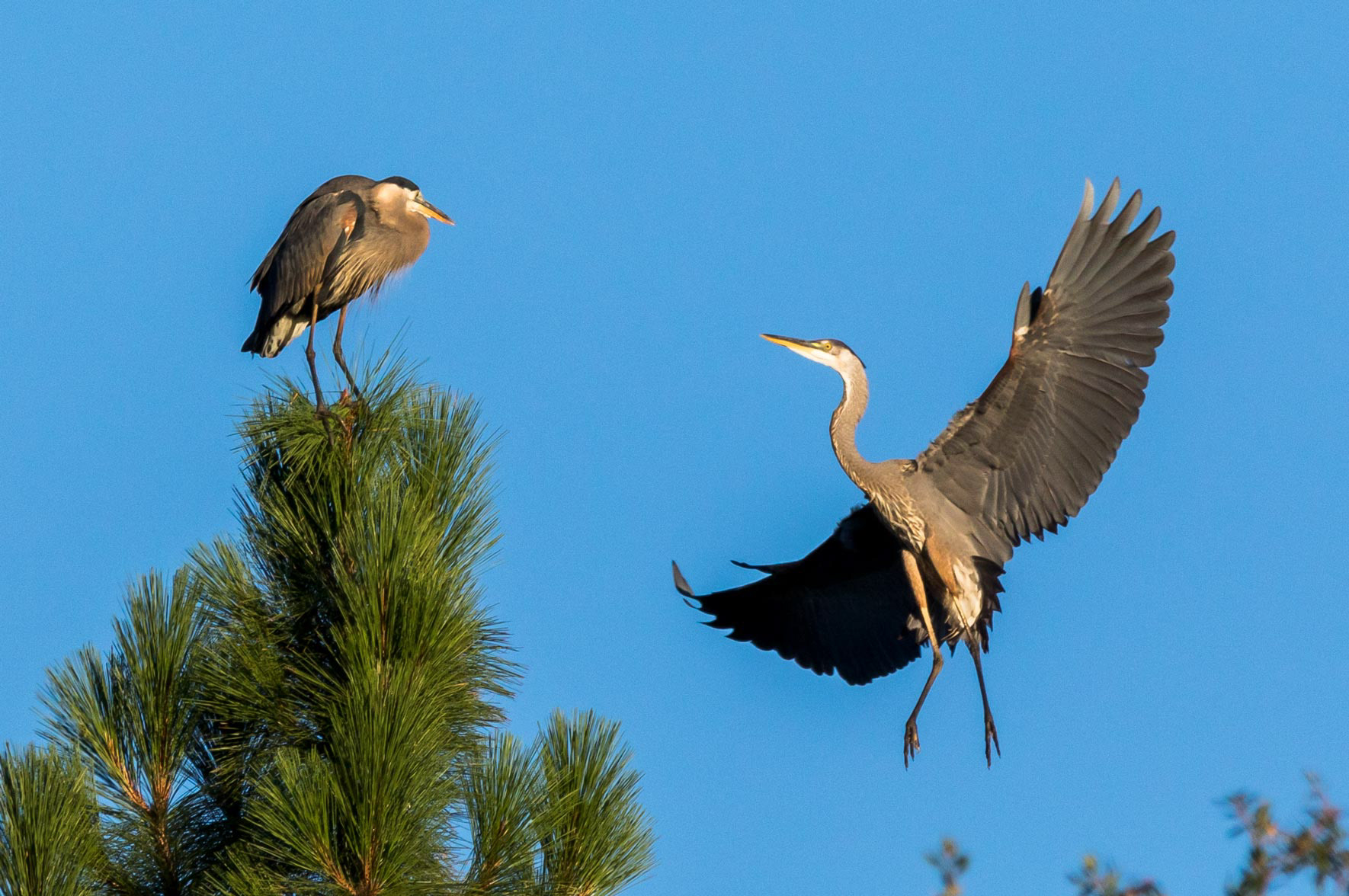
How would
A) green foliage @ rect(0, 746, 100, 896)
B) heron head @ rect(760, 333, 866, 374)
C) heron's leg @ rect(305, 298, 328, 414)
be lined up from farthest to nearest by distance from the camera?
heron head @ rect(760, 333, 866, 374) → heron's leg @ rect(305, 298, 328, 414) → green foliage @ rect(0, 746, 100, 896)

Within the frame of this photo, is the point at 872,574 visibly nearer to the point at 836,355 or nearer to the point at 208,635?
the point at 836,355

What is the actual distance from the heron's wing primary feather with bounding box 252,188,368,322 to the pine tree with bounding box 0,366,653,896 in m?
3.63

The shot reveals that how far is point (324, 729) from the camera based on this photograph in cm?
490

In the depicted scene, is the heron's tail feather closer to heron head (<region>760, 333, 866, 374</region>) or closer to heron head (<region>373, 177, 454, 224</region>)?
heron head (<region>373, 177, 454, 224</region>)

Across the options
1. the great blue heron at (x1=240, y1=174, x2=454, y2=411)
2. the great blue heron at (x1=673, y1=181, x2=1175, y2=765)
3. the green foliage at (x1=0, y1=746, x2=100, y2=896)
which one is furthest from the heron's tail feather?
the green foliage at (x1=0, y1=746, x2=100, y2=896)

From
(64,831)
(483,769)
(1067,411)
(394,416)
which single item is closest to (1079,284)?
(1067,411)

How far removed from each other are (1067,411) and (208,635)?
4.52 m

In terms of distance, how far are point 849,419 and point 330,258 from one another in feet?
10.3

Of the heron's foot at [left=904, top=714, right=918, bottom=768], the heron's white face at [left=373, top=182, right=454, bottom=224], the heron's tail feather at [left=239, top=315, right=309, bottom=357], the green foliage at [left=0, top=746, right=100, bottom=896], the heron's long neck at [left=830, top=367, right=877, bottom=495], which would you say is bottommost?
the green foliage at [left=0, top=746, right=100, bottom=896]

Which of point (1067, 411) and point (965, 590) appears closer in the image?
point (1067, 411)

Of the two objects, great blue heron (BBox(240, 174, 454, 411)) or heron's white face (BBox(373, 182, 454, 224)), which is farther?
heron's white face (BBox(373, 182, 454, 224))

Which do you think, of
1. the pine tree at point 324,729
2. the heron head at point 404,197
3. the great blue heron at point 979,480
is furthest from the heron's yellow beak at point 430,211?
the pine tree at point 324,729

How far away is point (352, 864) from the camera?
4.44 m

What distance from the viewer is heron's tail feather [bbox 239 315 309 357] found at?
9.12 m
